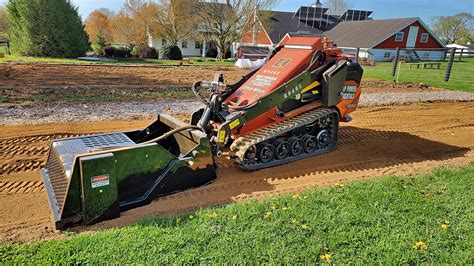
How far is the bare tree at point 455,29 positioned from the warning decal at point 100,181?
3139 inches

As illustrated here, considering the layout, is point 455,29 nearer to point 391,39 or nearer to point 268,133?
point 391,39

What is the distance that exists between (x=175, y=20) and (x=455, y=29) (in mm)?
58716

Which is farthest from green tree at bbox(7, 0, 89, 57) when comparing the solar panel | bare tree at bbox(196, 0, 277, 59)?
the solar panel

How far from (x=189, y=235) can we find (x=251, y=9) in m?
35.5

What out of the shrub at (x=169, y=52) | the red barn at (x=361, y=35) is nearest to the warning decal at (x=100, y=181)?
the red barn at (x=361, y=35)

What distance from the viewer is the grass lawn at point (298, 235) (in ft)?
11.7

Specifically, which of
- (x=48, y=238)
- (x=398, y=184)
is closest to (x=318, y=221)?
(x=398, y=184)

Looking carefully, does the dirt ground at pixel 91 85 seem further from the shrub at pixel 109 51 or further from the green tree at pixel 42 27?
the shrub at pixel 109 51

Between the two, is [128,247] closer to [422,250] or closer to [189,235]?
[189,235]

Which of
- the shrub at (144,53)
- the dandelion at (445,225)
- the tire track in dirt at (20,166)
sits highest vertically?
the shrub at (144,53)

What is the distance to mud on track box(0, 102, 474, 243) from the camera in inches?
179

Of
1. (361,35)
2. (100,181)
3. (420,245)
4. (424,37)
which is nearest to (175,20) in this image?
(361,35)

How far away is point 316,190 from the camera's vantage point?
5.12 meters

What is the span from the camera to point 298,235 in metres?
3.93
